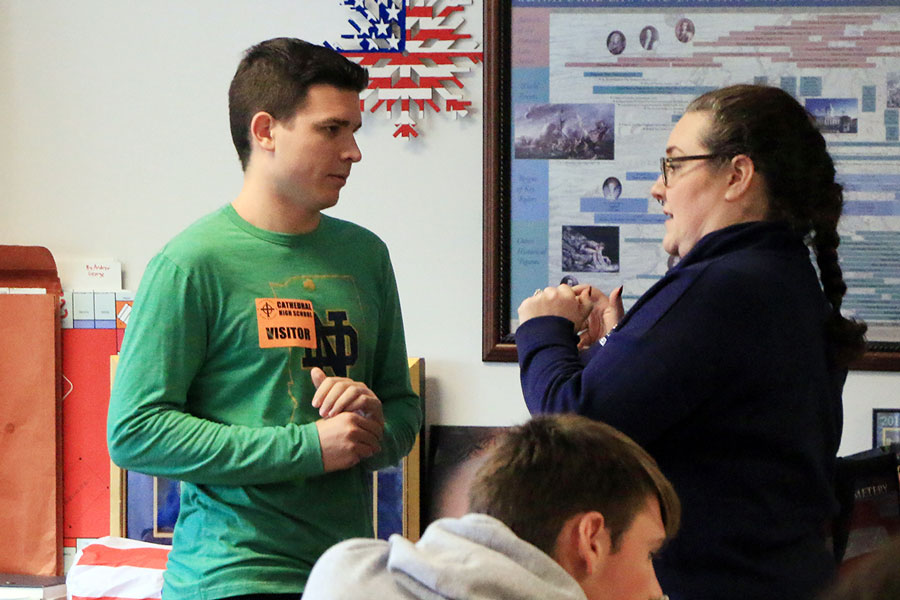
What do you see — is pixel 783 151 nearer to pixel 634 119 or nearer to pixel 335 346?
pixel 335 346

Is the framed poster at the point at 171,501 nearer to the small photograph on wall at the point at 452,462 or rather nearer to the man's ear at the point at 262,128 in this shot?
the small photograph on wall at the point at 452,462

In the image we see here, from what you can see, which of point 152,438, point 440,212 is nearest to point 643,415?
point 152,438

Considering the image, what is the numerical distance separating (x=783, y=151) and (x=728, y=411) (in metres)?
0.36

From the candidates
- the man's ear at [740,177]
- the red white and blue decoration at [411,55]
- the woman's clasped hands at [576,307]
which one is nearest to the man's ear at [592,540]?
the woman's clasped hands at [576,307]

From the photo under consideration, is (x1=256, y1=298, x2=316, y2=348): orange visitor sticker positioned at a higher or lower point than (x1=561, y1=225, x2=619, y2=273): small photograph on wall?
lower

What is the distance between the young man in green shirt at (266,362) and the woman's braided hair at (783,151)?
546mm

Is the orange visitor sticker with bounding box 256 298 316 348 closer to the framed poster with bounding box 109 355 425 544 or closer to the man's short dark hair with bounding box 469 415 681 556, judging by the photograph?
the man's short dark hair with bounding box 469 415 681 556

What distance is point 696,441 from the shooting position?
4.12ft

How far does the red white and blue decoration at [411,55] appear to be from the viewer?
2.55 m

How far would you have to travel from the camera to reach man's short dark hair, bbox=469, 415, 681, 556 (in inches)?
A: 38.3

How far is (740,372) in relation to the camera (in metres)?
1.23

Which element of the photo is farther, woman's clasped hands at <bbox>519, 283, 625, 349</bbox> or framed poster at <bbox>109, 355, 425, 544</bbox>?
framed poster at <bbox>109, 355, 425, 544</bbox>

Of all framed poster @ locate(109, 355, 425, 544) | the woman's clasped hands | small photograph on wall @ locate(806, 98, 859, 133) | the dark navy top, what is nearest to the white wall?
framed poster @ locate(109, 355, 425, 544)

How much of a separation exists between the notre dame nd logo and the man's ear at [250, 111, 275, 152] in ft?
0.89
